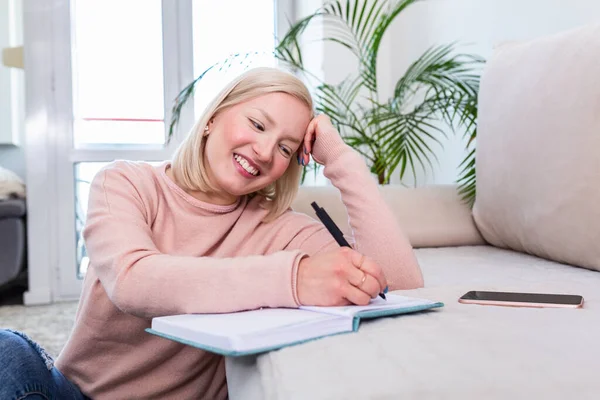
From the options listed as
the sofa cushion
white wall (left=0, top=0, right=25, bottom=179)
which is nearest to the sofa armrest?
white wall (left=0, top=0, right=25, bottom=179)

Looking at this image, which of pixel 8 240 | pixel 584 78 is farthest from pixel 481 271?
pixel 8 240

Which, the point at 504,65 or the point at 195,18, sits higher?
the point at 195,18

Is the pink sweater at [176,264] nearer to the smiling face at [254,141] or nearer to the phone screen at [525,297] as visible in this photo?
the smiling face at [254,141]

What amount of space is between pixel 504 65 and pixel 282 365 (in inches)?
44.4

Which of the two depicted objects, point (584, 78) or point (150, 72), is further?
point (150, 72)

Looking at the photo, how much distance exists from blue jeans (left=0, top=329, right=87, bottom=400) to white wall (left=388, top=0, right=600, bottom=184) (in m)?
1.32

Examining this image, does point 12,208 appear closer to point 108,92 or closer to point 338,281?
point 108,92

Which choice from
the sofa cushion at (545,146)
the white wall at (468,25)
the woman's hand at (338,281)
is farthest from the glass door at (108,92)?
the woman's hand at (338,281)

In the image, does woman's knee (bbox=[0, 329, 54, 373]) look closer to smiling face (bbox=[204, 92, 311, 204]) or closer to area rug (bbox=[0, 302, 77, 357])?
smiling face (bbox=[204, 92, 311, 204])

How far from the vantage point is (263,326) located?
533mm

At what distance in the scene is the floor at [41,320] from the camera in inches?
78.0

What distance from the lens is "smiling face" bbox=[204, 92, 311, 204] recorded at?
94 centimetres

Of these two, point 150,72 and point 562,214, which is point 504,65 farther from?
point 150,72

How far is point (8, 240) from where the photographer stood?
256cm
